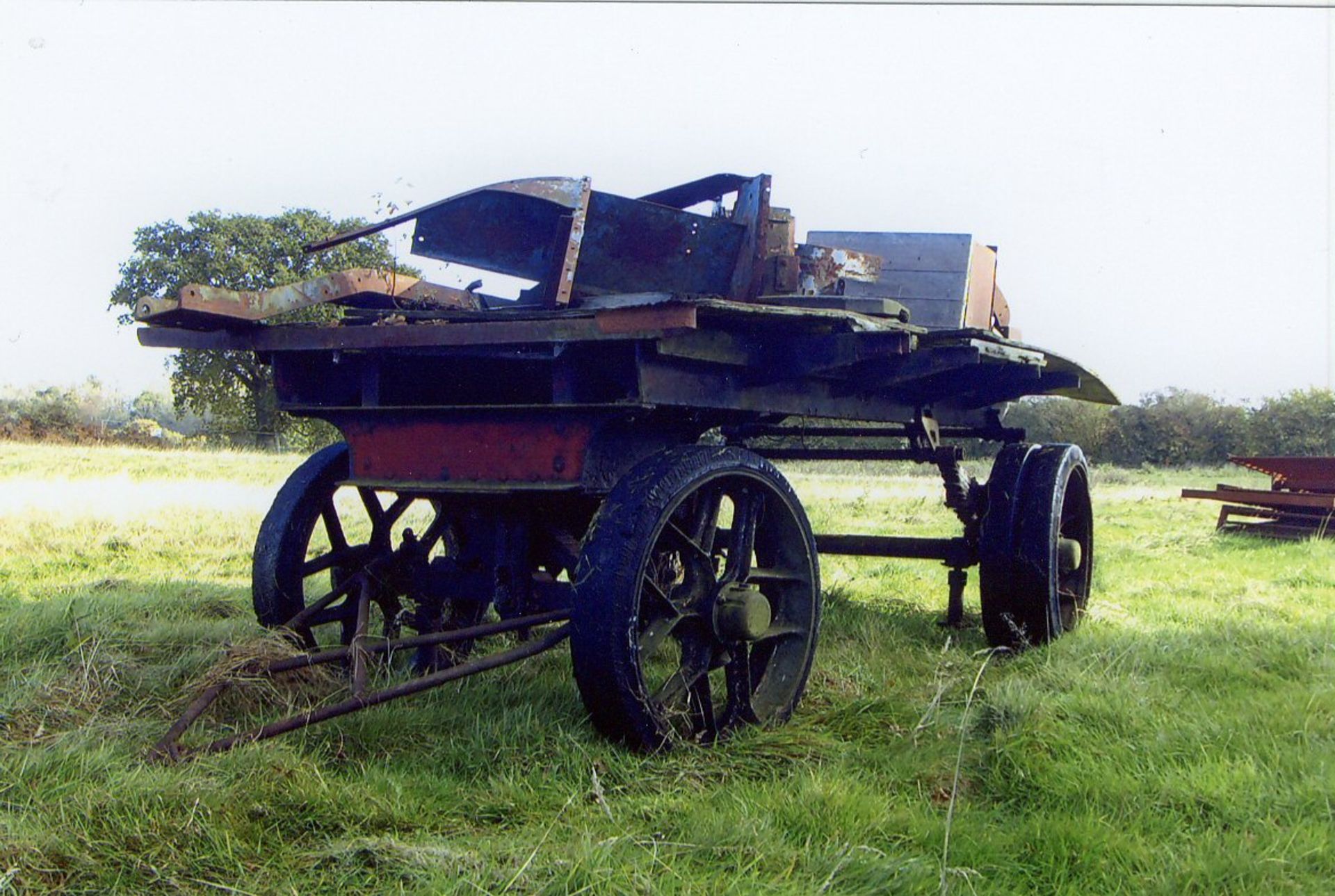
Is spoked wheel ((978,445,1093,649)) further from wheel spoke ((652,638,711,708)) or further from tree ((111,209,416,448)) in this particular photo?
tree ((111,209,416,448))

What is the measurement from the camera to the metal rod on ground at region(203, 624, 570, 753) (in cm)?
276

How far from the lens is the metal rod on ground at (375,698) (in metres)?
2.76

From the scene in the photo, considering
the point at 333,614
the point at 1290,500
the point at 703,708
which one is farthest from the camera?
the point at 1290,500

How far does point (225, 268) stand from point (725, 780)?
81.2 ft

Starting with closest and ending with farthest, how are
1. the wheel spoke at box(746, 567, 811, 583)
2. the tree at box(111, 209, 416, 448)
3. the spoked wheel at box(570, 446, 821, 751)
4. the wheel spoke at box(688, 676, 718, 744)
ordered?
the spoked wheel at box(570, 446, 821, 751)
the wheel spoke at box(688, 676, 718, 744)
the wheel spoke at box(746, 567, 811, 583)
the tree at box(111, 209, 416, 448)

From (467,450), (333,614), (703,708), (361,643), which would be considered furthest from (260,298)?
(703,708)

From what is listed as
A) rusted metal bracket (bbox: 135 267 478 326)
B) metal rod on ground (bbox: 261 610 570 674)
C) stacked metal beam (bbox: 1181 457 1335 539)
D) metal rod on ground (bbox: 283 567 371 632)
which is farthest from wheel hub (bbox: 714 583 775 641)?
stacked metal beam (bbox: 1181 457 1335 539)

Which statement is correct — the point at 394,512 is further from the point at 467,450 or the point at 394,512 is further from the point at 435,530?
the point at 467,450

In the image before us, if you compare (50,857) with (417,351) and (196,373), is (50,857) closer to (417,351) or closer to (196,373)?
(417,351)

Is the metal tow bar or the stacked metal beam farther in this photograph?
the stacked metal beam

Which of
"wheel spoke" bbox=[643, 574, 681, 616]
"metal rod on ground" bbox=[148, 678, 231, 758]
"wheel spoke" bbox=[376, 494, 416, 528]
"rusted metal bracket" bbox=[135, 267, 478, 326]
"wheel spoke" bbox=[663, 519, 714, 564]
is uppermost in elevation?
"rusted metal bracket" bbox=[135, 267, 478, 326]

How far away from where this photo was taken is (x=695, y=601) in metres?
3.35

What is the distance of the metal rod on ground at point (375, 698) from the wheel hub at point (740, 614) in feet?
1.72

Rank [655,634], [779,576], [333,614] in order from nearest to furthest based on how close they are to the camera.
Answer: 1. [655,634]
2. [779,576]
3. [333,614]
